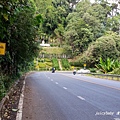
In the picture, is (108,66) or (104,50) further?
(104,50)

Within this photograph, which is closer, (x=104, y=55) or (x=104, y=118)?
(x=104, y=118)

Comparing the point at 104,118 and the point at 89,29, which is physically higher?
the point at 89,29

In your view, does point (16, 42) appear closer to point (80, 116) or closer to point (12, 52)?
point (12, 52)

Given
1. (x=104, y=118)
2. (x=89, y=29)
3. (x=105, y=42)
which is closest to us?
(x=104, y=118)

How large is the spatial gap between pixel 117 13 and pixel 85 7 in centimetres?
2008

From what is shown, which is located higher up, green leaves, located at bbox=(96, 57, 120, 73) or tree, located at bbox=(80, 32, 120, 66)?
tree, located at bbox=(80, 32, 120, 66)

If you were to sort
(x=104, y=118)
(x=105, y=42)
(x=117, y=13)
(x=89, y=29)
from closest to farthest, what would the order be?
1. (x=104, y=118)
2. (x=105, y=42)
3. (x=89, y=29)
4. (x=117, y=13)

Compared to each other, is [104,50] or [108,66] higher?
[104,50]

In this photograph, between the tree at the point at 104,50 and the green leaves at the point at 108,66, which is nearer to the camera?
the green leaves at the point at 108,66

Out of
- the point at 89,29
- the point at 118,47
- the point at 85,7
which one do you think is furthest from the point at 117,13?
the point at 118,47

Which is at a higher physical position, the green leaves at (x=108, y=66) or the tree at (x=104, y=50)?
the tree at (x=104, y=50)

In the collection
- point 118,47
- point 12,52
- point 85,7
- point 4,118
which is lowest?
point 4,118

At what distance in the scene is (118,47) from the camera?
73938 millimetres

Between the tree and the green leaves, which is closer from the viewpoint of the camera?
the green leaves
